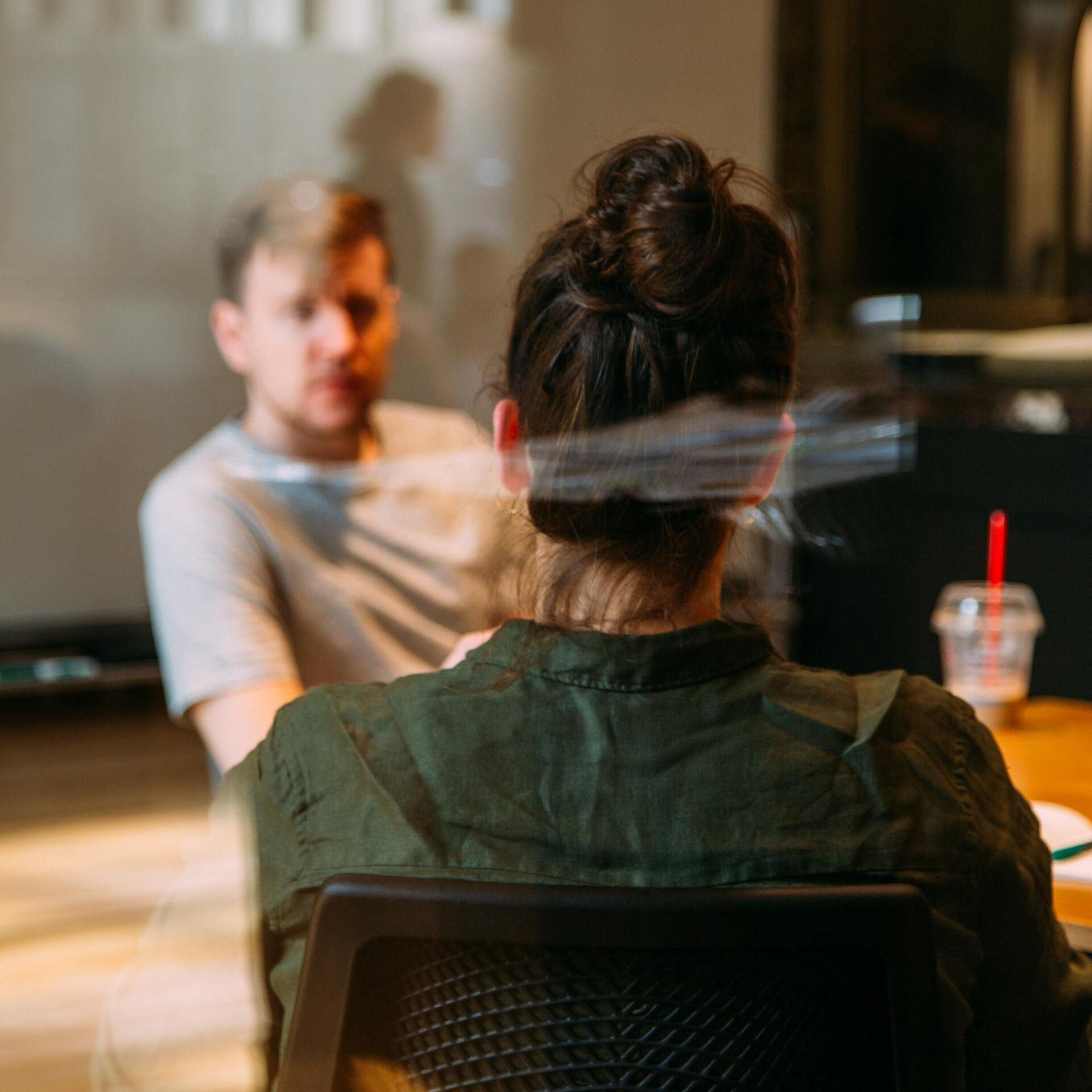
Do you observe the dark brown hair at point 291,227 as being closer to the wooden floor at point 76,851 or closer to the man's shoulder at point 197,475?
the man's shoulder at point 197,475

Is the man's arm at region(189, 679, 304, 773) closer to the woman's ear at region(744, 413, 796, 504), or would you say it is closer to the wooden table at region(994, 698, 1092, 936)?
the woman's ear at region(744, 413, 796, 504)

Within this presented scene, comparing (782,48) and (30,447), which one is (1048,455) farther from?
(782,48)

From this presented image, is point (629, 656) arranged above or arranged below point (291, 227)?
below

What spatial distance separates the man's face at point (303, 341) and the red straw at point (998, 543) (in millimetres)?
795

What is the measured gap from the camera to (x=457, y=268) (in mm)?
2164

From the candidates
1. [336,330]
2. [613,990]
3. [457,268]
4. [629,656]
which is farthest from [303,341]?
[457,268]

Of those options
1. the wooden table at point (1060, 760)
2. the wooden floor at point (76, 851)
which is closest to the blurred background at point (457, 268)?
the wooden floor at point (76, 851)

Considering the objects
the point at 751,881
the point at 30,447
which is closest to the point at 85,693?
the point at 30,447

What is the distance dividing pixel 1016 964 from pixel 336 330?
0.78 metres

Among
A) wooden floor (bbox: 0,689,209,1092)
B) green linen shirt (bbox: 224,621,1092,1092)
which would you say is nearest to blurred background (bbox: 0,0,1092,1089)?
wooden floor (bbox: 0,689,209,1092)

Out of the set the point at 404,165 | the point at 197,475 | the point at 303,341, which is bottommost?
the point at 197,475

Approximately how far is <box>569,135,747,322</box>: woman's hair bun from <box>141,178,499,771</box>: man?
27cm

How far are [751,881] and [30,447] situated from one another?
0.93 meters

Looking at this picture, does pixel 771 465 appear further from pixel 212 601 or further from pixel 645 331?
pixel 212 601
